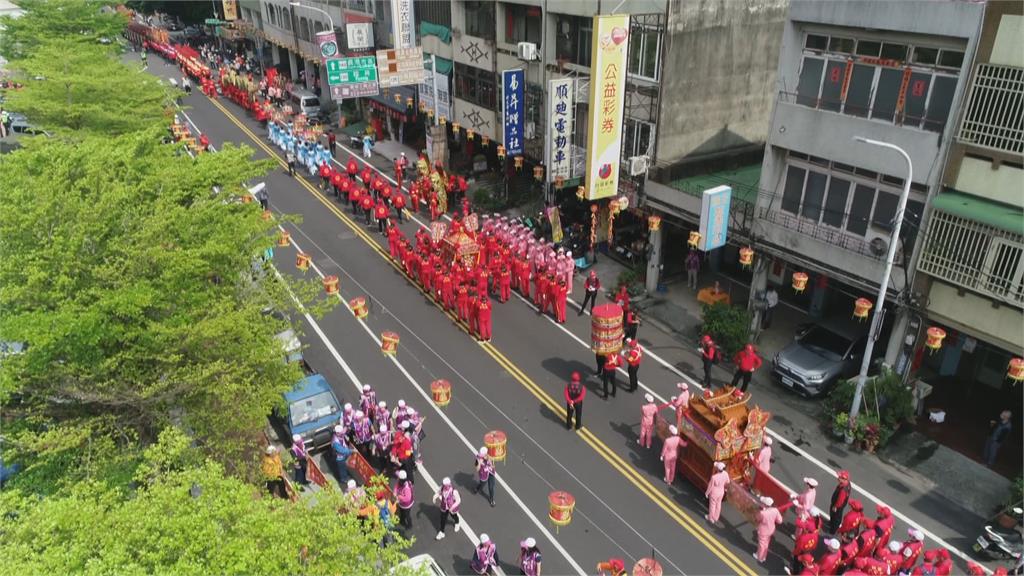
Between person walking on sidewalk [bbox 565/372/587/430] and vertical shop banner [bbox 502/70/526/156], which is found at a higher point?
vertical shop banner [bbox 502/70/526/156]

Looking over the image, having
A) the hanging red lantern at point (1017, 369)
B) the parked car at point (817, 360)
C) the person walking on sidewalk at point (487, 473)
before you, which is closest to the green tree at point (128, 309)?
the person walking on sidewalk at point (487, 473)

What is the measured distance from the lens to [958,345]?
17625 mm

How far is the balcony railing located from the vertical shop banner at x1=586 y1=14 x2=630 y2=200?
4.76 metres

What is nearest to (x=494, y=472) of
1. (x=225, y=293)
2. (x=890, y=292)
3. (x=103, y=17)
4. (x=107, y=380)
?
(x=225, y=293)

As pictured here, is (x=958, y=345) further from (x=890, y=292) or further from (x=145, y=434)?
(x=145, y=434)

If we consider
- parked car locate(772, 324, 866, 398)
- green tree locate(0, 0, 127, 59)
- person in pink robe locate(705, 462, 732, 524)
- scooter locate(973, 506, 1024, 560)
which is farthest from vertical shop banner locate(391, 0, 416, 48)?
scooter locate(973, 506, 1024, 560)

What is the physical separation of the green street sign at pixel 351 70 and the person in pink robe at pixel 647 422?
20.6 meters

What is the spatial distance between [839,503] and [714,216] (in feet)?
25.9

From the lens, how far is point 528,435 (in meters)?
16.6

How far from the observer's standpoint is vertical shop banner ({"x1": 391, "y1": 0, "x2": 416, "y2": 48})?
106ft

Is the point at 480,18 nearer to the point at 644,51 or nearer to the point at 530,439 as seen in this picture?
the point at 644,51

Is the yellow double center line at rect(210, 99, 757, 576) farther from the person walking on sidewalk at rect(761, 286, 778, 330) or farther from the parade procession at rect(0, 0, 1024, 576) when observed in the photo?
the person walking on sidewalk at rect(761, 286, 778, 330)

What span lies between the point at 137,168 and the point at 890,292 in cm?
1704

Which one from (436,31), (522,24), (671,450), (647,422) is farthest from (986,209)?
(436,31)
